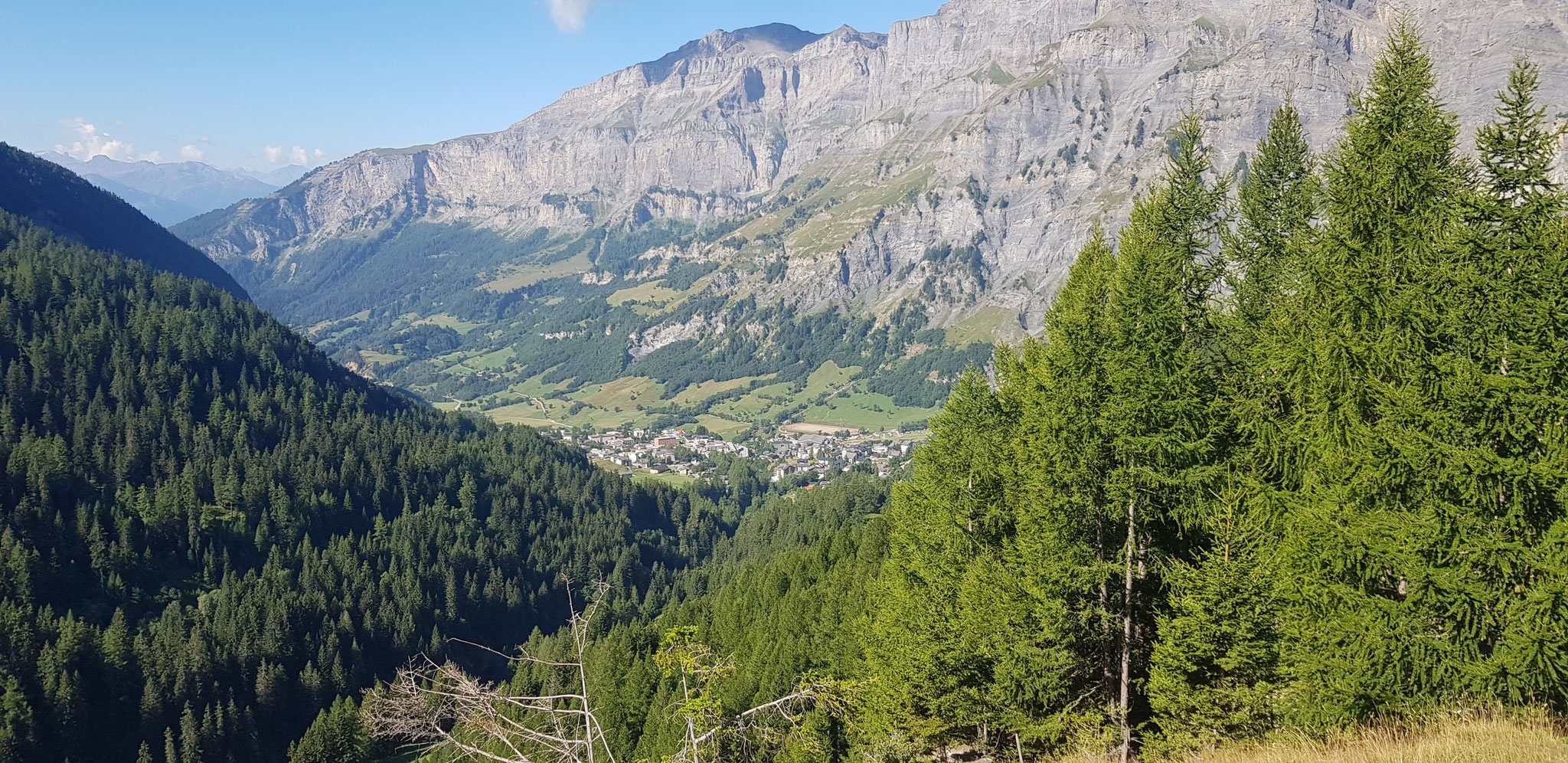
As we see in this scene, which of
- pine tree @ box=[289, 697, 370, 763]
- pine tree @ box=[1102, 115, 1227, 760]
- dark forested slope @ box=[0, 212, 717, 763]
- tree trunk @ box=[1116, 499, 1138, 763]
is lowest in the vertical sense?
pine tree @ box=[289, 697, 370, 763]

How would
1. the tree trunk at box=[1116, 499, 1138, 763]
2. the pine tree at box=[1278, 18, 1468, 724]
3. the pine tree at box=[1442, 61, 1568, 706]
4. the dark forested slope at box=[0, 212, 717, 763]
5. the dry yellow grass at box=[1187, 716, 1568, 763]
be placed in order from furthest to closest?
the dark forested slope at box=[0, 212, 717, 763] < the tree trunk at box=[1116, 499, 1138, 763] < the pine tree at box=[1278, 18, 1468, 724] < the pine tree at box=[1442, 61, 1568, 706] < the dry yellow grass at box=[1187, 716, 1568, 763]

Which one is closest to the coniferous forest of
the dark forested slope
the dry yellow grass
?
the dry yellow grass

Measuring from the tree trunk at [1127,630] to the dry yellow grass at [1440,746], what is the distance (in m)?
4.07

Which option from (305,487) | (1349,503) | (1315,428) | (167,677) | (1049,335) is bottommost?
(167,677)

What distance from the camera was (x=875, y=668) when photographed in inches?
1235

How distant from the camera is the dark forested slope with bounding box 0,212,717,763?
3858 inches

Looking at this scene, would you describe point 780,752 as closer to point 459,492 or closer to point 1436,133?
point 1436,133

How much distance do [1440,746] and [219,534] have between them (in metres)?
157

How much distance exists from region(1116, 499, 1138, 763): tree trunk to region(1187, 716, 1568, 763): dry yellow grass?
4066 millimetres

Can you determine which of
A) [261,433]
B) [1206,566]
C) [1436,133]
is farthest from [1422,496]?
[261,433]

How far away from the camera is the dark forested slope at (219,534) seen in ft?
322

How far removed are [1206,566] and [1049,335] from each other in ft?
25.8

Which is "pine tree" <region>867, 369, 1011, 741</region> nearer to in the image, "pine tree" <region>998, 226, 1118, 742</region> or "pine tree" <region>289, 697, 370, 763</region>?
"pine tree" <region>998, 226, 1118, 742</region>

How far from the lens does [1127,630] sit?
23719 millimetres
